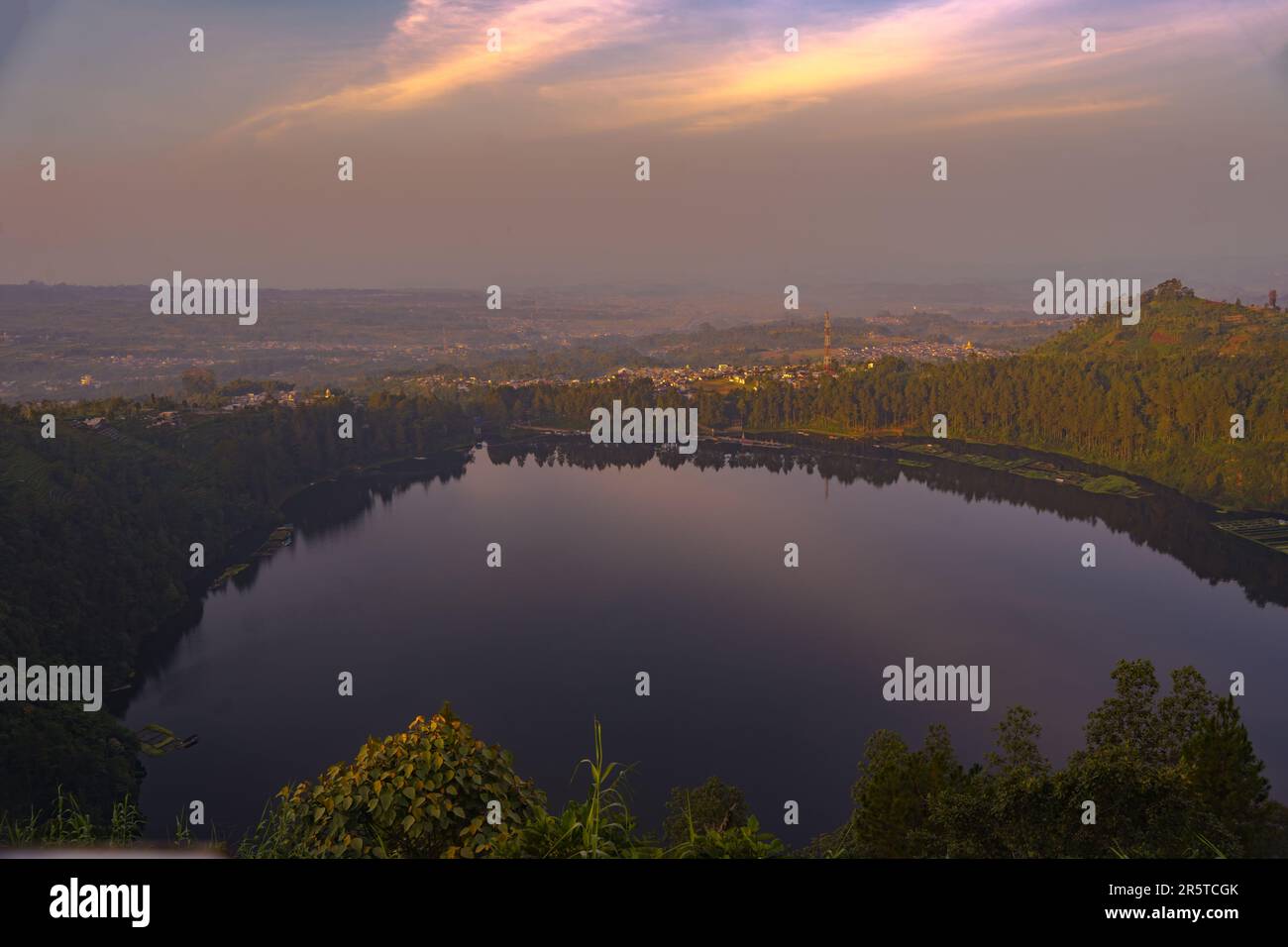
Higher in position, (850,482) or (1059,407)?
(1059,407)

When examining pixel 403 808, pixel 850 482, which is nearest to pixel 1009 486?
pixel 850 482

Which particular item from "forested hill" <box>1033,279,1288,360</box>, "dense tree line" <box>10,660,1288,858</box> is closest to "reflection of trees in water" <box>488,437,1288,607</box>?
"forested hill" <box>1033,279,1288,360</box>

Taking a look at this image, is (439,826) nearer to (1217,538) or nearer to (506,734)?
(506,734)

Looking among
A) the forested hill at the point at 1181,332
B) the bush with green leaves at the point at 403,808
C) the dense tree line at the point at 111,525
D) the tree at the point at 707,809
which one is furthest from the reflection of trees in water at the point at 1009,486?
the bush with green leaves at the point at 403,808

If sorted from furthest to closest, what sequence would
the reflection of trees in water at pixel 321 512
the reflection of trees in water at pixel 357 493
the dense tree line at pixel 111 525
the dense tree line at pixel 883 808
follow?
the reflection of trees in water at pixel 357 493, the reflection of trees in water at pixel 321 512, the dense tree line at pixel 111 525, the dense tree line at pixel 883 808

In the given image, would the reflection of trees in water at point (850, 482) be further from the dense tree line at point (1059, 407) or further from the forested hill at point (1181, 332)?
the forested hill at point (1181, 332)

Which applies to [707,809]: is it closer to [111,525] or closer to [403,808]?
[403,808]

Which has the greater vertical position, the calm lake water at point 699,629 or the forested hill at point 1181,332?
the forested hill at point 1181,332
